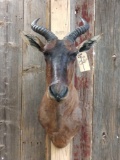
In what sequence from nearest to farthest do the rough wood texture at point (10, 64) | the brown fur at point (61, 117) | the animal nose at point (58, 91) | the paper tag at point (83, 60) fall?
the animal nose at point (58, 91), the brown fur at point (61, 117), the paper tag at point (83, 60), the rough wood texture at point (10, 64)

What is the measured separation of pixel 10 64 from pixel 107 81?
686 millimetres

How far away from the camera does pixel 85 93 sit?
2.21m

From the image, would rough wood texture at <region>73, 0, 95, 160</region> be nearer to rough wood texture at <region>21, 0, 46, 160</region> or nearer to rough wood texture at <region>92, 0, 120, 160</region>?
rough wood texture at <region>92, 0, 120, 160</region>

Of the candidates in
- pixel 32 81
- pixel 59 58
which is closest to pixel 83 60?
pixel 59 58

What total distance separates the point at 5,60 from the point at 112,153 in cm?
100

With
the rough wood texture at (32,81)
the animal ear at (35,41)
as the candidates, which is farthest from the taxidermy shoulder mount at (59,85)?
the rough wood texture at (32,81)

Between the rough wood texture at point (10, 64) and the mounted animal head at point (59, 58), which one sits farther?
the rough wood texture at point (10, 64)

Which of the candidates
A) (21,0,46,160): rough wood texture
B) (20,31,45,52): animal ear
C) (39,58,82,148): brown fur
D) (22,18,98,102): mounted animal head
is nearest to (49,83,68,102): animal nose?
(22,18,98,102): mounted animal head

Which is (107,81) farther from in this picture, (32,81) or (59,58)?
(59,58)

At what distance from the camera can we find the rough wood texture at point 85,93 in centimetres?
220

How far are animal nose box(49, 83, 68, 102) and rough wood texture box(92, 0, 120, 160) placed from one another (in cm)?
65

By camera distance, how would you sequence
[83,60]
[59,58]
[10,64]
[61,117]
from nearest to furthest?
[59,58] → [61,117] → [83,60] → [10,64]

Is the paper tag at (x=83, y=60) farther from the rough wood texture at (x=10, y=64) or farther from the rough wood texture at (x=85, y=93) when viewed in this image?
the rough wood texture at (x=10, y=64)

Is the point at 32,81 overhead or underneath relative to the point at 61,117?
overhead
